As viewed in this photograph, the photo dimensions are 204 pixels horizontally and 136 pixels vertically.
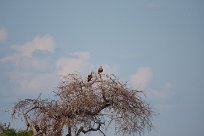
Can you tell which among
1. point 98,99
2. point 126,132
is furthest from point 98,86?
point 126,132

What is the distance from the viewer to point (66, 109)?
16.8m

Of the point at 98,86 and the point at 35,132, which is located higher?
the point at 98,86

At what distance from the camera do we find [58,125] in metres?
16.8

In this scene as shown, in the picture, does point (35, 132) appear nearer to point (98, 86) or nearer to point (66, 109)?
point (66, 109)

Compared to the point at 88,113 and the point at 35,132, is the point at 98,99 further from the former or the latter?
the point at 35,132

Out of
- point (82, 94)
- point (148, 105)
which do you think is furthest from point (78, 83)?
point (148, 105)

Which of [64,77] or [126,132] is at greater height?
[64,77]

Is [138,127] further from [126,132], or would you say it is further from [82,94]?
[82,94]

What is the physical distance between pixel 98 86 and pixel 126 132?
6.77 ft

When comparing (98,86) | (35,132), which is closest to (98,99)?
(98,86)

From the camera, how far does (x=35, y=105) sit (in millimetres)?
17500

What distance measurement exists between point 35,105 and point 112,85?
3246mm

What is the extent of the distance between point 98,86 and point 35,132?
3.03 m

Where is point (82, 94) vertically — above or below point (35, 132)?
above
